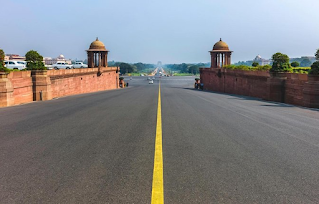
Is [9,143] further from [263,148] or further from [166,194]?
[263,148]

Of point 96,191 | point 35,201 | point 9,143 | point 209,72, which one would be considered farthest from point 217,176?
point 209,72

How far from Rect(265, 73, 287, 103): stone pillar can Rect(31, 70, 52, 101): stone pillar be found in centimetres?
1698

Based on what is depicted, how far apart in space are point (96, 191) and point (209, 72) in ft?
178

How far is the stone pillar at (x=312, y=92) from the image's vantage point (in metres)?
15.9

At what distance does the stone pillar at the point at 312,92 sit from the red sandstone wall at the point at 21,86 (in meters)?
17.8

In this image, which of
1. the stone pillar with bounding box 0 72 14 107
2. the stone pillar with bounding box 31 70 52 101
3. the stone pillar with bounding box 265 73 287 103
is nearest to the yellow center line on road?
the stone pillar with bounding box 0 72 14 107

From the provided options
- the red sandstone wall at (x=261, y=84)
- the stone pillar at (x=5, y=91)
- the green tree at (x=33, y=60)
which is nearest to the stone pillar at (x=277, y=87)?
the red sandstone wall at (x=261, y=84)

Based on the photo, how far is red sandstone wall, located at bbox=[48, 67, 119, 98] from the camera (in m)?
26.2

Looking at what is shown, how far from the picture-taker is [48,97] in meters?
21.0

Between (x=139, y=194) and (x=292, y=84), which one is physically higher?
(x=292, y=84)

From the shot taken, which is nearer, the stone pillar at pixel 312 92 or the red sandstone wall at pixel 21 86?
the stone pillar at pixel 312 92

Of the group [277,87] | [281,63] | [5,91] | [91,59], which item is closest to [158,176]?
[5,91]

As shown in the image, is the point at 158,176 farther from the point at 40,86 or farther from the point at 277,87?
the point at 277,87

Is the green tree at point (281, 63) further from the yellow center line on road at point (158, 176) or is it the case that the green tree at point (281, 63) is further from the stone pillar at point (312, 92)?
the yellow center line on road at point (158, 176)
